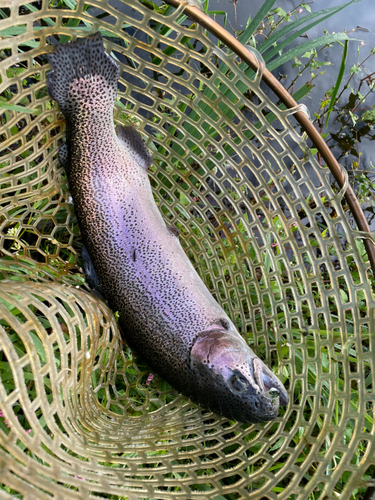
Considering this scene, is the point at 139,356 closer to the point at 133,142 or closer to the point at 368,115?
the point at 133,142

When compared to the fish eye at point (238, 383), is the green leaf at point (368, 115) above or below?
above

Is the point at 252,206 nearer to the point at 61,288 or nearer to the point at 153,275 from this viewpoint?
the point at 153,275

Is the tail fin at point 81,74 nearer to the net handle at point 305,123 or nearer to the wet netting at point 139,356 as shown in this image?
the wet netting at point 139,356

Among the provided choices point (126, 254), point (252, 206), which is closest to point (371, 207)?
point (252, 206)

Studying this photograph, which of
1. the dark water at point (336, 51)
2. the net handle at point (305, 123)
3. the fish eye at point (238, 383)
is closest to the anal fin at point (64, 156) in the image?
the net handle at point (305, 123)

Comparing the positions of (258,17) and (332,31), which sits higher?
(332,31)

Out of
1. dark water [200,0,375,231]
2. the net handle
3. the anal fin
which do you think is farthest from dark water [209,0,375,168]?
the anal fin

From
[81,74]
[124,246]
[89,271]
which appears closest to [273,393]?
[124,246]

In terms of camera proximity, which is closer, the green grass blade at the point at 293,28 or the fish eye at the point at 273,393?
the fish eye at the point at 273,393
